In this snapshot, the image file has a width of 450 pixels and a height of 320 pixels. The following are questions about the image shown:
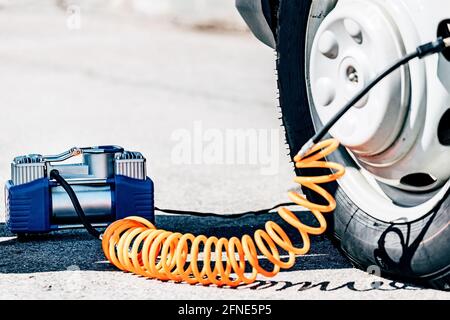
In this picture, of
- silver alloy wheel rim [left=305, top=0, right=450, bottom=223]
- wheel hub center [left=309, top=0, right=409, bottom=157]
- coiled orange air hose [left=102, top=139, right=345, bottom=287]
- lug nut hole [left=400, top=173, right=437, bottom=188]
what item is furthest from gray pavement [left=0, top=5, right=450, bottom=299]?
wheel hub center [left=309, top=0, right=409, bottom=157]

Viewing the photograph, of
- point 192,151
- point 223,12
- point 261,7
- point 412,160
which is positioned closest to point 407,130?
point 412,160

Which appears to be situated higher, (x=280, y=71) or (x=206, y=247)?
(x=280, y=71)

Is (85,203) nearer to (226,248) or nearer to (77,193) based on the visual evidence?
(77,193)

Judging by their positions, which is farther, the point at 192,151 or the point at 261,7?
the point at 192,151

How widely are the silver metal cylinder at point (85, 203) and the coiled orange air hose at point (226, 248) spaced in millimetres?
381

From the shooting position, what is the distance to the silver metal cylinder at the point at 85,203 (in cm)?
419

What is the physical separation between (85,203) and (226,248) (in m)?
0.79

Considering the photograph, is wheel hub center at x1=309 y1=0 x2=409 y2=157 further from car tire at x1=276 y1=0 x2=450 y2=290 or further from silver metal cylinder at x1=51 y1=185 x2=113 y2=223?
silver metal cylinder at x1=51 y1=185 x2=113 y2=223

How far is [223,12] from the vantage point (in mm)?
13242

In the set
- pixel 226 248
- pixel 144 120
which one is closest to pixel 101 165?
pixel 226 248

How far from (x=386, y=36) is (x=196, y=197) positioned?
2.04 metres

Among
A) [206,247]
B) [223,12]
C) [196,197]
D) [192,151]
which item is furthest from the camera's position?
[223,12]

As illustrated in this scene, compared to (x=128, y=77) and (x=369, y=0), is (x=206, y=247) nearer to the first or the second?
(x=369, y=0)

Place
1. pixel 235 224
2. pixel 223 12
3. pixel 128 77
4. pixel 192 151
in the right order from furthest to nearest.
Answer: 1. pixel 223 12
2. pixel 128 77
3. pixel 192 151
4. pixel 235 224
